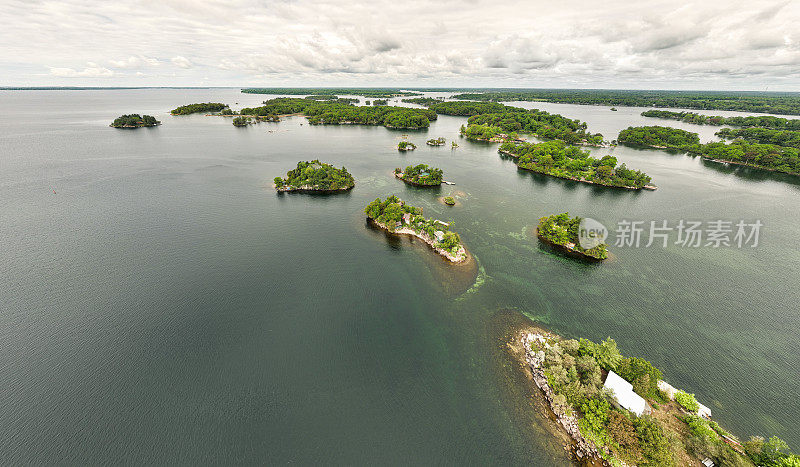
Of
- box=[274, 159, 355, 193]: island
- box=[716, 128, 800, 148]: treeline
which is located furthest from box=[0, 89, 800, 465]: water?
box=[716, 128, 800, 148]: treeline

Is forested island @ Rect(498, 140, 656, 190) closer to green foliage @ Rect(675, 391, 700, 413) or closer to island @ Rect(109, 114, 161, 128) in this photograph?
green foliage @ Rect(675, 391, 700, 413)

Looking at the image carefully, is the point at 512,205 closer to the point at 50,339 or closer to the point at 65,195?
the point at 50,339

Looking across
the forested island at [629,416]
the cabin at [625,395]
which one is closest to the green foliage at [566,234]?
the forested island at [629,416]

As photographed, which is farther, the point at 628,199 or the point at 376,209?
the point at 628,199

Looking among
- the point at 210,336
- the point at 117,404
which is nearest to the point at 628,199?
the point at 210,336

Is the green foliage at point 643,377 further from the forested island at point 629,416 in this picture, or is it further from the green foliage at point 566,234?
the green foliage at point 566,234

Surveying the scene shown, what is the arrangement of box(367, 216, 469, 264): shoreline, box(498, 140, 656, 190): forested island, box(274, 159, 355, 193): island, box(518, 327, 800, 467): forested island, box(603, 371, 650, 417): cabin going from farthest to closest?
box(498, 140, 656, 190): forested island → box(274, 159, 355, 193): island → box(367, 216, 469, 264): shoreline → box(603, 371, 650, 417): cabin → box(518, 327, 800, 467): forested island
